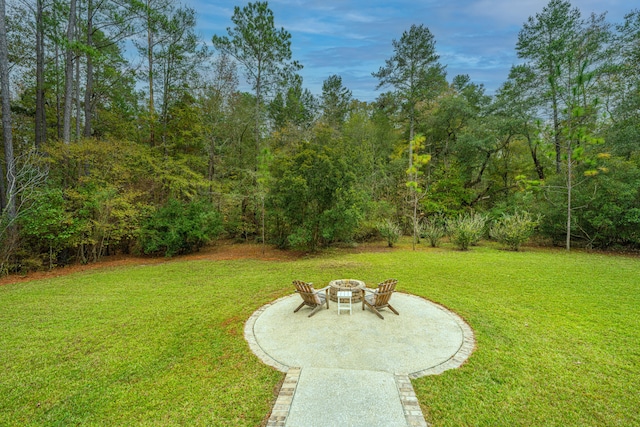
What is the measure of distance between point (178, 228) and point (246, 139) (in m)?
8.77

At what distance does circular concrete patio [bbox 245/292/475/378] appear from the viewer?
11.6ft

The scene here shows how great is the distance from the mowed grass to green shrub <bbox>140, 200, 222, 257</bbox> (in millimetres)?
3747

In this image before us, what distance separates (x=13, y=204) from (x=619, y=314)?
16.3 m

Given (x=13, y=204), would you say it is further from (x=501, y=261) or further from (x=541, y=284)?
(x=501, y=261)

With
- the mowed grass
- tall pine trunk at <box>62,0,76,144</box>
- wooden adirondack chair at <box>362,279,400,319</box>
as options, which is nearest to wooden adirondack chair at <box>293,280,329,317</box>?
wooden adirondack chair at <box>362,279,400,319</box>

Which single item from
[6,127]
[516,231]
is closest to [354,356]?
[516,231]

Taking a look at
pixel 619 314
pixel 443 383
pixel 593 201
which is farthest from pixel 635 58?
pixel 443 383

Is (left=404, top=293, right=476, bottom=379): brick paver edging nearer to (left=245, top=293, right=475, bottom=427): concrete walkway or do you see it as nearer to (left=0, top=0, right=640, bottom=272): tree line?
(left=245, top=293, right=475, bottom=427): concrete walkway

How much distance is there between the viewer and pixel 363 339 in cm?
409

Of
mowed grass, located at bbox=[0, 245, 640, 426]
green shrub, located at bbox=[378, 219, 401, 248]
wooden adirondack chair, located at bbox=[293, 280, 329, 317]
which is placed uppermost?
green shrub, located at bbox=[378, 219, 401, 248]

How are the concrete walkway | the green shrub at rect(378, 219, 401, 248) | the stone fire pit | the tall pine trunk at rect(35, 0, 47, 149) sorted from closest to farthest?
the concrete walkway
the stone fire pit
the tall pine trunk at rect(35, 0, 47, 149)
the green shrub at rect(378, 219, 401, 248)

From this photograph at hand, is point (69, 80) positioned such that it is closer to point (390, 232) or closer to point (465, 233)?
point (390, 232)

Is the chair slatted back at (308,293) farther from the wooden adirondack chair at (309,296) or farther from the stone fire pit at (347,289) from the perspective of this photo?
the stone fire pit at (347,289)

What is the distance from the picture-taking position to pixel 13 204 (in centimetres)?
835
